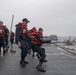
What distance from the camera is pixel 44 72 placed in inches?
392

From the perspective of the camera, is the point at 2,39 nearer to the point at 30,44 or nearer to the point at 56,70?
the point at 30,44

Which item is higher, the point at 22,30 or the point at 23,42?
the point at 22,30

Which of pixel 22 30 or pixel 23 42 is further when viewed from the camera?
pixel 22 30

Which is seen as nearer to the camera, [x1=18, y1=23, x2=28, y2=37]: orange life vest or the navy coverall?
the navy coverall

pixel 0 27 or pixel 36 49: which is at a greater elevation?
pixel 0 27

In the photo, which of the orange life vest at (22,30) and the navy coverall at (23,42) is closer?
the navy coverall at (23,42)

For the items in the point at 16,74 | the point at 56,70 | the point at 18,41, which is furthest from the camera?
the point at 18,41

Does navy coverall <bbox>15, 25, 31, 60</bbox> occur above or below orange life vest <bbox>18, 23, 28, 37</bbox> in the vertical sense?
below

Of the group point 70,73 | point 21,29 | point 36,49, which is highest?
point 21,29

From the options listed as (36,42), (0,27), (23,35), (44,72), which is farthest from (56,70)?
(0,27)

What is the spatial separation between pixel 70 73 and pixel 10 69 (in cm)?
229

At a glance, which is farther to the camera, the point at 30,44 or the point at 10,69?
the point at 30,44

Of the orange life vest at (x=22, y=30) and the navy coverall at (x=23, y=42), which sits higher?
the orange life vest at (x=22, y=30)

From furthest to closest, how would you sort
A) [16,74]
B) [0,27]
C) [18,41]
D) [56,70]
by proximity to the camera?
[0,27]
[18,41]
[56,70]
[16,74]
